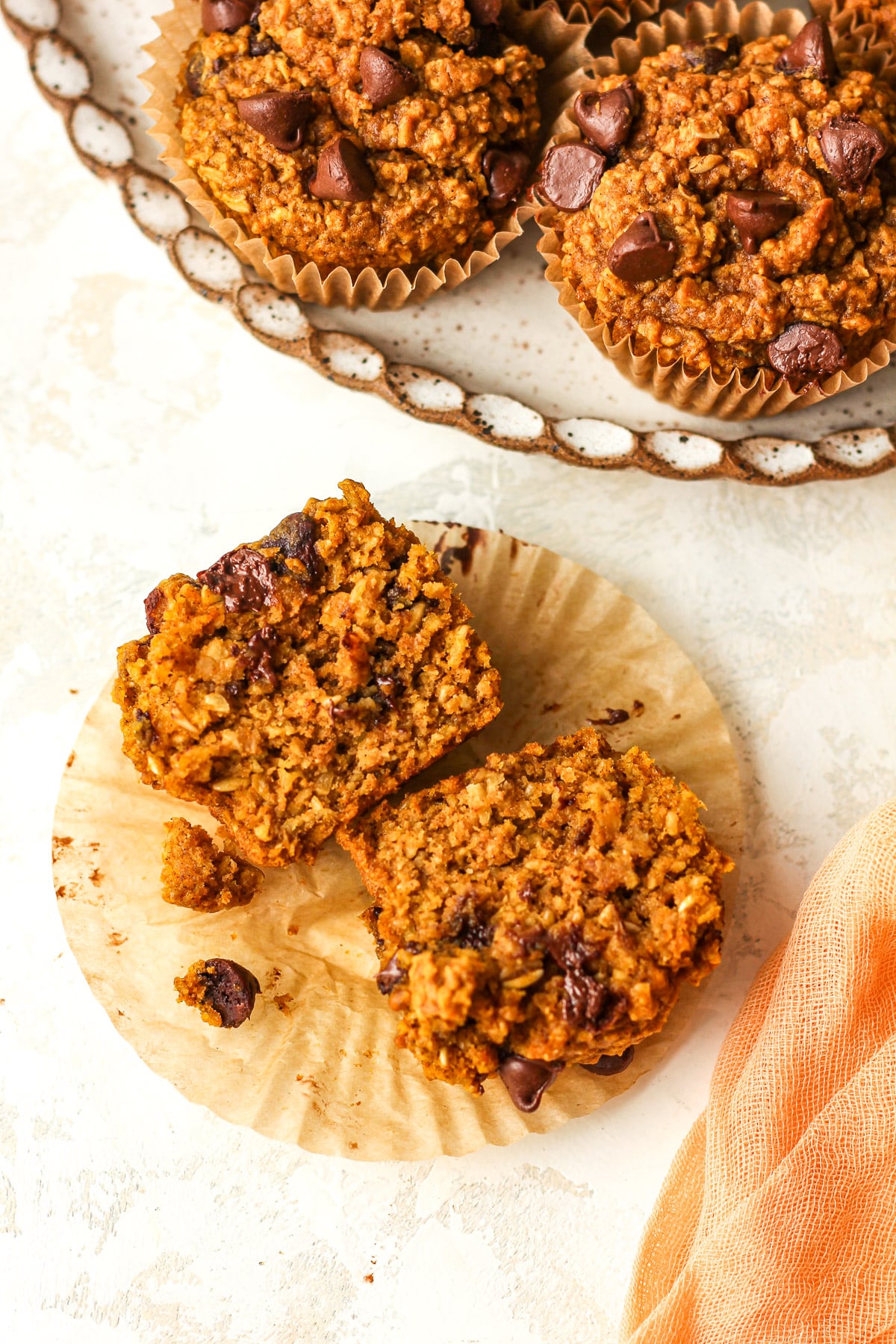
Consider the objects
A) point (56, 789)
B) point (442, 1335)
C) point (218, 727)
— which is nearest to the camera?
point (218, 727)

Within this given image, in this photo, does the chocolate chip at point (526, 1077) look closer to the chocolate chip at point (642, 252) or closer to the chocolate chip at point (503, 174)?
the chocolate chip at point (642, 252)

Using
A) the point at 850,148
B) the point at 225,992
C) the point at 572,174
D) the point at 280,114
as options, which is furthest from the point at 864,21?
the point at 225,992

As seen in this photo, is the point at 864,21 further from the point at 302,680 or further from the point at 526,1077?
the point at 526,1077

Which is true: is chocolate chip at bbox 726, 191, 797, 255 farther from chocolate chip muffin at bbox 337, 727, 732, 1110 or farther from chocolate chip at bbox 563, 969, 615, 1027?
chocolate chip at bbox 563, 969, 615, 1027

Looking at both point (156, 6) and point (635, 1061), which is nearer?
point (635, 1061)

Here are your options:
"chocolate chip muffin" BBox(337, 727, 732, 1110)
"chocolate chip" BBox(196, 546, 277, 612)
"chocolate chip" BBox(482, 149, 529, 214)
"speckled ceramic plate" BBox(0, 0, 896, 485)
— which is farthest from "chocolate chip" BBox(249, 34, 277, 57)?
"chocolate chip muffin" BBox(337, 727, 732, 1110)

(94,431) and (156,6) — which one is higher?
(156,6)

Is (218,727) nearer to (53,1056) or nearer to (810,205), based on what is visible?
(53,1056)

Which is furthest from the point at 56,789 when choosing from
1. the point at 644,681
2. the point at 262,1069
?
the point at 644,681
